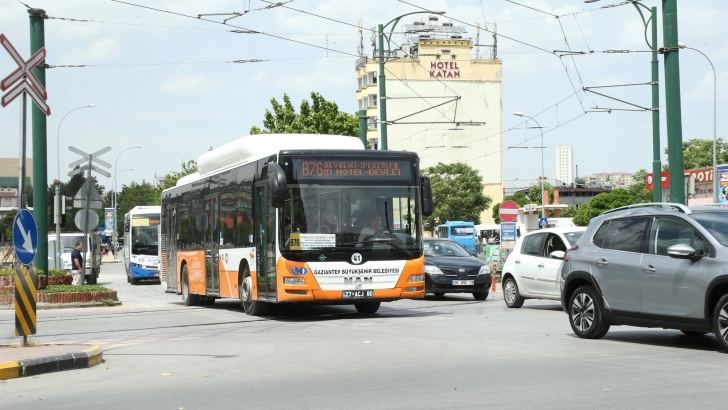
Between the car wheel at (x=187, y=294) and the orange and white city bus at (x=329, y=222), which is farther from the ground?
the orange and white city bus at (x=329, y=222)

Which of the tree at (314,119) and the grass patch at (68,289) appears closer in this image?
the grass patch at (68,289)

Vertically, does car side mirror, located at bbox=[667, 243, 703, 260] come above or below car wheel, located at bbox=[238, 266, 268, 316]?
above

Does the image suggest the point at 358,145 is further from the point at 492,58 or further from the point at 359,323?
the point at 492,58

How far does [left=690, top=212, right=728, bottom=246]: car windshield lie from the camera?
10.7 meters

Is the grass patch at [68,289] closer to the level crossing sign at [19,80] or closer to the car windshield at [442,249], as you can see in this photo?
the car windshield at [442,249]

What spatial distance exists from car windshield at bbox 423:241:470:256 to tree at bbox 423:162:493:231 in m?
60.6

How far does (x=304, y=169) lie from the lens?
17.0 meters

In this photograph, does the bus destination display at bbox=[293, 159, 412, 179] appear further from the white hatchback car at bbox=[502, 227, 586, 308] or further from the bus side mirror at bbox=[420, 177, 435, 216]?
the white hatchback car at bbox=[502, 227, 586, 308]

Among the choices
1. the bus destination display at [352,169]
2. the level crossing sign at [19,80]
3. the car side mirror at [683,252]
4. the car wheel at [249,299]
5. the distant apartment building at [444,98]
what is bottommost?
the car wheel at [249,299]

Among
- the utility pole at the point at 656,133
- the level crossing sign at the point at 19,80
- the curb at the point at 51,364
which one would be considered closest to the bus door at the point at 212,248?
the level crossing sign at the point at 19,80

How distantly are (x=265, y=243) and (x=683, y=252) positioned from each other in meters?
8.44

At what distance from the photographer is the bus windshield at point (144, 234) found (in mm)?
42844

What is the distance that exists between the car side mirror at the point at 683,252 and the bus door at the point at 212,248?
1173 centimetres

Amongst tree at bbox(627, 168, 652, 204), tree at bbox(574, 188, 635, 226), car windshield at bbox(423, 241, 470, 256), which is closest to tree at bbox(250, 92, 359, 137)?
car windshield at bbox(423, 241, 470, 256)
